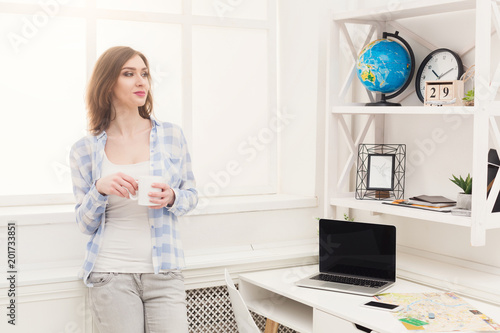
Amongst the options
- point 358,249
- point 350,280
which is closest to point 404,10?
point 358,249

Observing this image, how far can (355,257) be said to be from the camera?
89.9 inches

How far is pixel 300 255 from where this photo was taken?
8.38ft

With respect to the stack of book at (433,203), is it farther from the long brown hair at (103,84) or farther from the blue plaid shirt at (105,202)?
the long brown hair at (103,84)

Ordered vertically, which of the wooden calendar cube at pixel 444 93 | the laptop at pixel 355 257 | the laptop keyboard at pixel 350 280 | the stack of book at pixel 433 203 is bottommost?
the laptop keyboard at pixel 350 280

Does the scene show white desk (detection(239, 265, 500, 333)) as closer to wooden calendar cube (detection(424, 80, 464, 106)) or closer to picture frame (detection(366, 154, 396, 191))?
picture frame (detection(366, 154, 396, 191))

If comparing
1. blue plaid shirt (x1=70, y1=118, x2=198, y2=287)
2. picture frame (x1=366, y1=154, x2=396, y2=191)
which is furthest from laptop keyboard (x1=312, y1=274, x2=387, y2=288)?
blue plaid shirt (x1=70, y1=118, x2=198, y2=287)

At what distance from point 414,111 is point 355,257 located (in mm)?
612

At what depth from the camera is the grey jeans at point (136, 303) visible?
1.90 meters

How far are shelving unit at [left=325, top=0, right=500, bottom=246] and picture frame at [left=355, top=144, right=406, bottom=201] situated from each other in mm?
60

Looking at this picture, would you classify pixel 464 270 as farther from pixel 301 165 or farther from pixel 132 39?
pixel 132 39

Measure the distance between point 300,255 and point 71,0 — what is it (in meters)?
1.48

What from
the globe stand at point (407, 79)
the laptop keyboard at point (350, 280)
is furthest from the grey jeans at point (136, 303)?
the globe stand at point (407, 79)

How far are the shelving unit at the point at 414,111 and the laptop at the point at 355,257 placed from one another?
0.10m

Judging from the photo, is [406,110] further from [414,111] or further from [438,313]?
[438,313]
